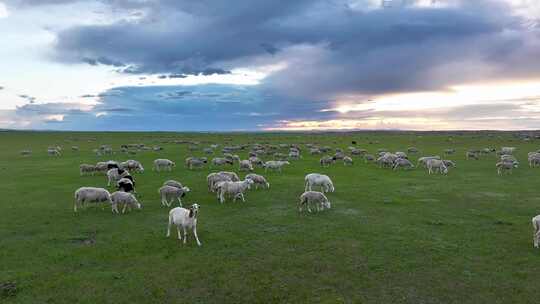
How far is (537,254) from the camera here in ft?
44.0

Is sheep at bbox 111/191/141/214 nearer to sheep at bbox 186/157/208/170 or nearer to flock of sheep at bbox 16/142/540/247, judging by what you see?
flock of sheep at bbox 16/142/540/247

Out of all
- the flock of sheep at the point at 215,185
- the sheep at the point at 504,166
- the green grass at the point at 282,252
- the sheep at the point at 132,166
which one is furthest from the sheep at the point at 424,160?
the sheep at the point at 132,166

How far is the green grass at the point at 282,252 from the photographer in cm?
1085

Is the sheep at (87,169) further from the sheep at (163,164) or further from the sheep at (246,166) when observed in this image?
the sheep at (246,166)

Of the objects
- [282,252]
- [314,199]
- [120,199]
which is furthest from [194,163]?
[282,252]

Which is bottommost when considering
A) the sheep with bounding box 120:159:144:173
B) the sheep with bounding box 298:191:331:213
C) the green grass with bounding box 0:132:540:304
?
the green grass with bounding box 0:132:540:304

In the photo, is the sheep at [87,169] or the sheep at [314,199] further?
the sheep at [87,169]

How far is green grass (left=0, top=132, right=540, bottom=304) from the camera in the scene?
1085 cm

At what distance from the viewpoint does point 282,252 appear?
1379cm

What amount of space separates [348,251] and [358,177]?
19470 mm

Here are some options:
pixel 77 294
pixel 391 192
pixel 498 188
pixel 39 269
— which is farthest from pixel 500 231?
pixel 39 269

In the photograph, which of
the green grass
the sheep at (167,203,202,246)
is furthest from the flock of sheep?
the green grass

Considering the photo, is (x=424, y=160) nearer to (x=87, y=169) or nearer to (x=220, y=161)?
(x=220, y=161)

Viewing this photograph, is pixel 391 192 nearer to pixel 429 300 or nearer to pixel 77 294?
pixel 429 300
